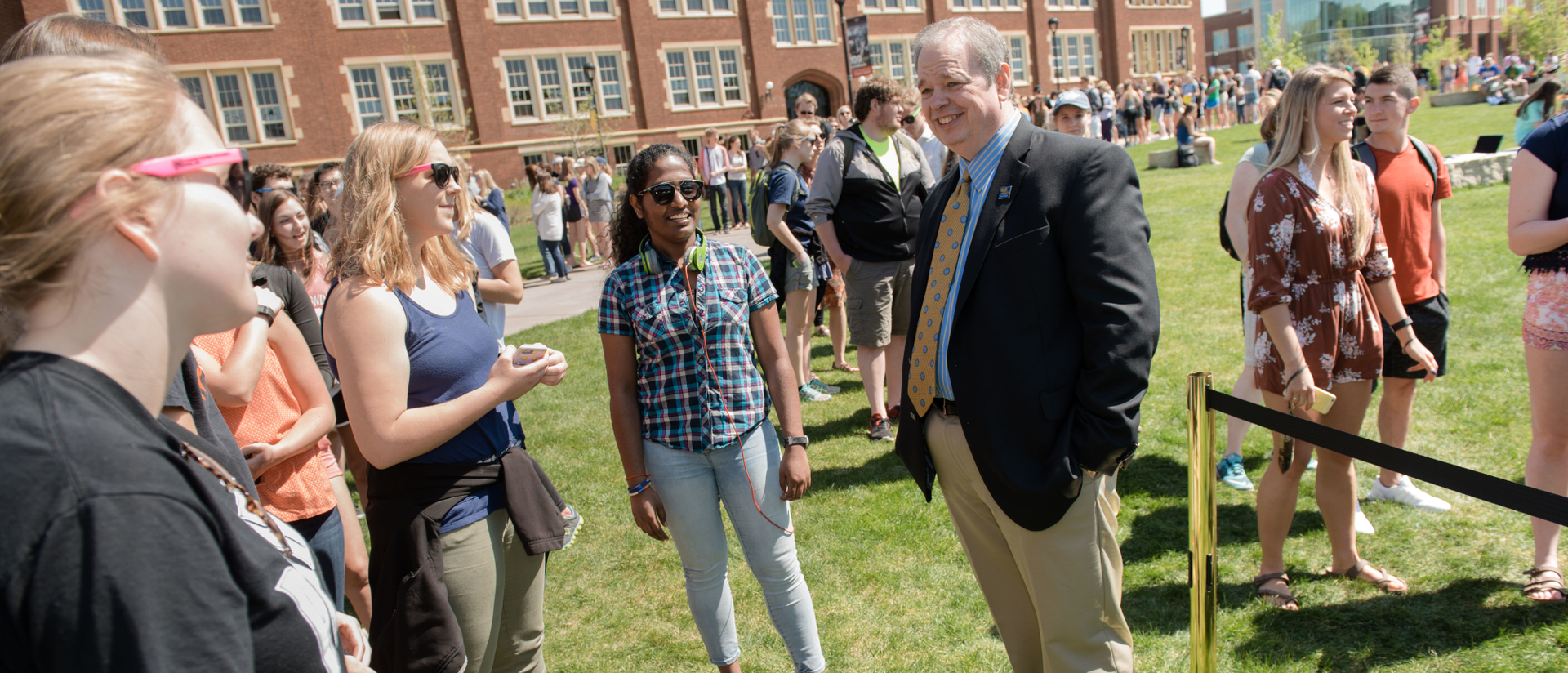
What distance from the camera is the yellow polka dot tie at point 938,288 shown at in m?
2.50

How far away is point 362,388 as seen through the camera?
219 cm

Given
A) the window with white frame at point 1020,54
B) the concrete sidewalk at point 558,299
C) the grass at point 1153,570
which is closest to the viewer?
the grass at point 1153,570

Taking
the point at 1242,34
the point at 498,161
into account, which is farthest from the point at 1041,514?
the point at 1242,34

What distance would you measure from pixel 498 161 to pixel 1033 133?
3355cm

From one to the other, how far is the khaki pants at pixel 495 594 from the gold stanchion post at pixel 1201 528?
Answer: 2.05m

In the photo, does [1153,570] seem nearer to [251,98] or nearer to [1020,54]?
[251,98]

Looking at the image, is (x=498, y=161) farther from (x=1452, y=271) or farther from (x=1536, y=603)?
(x=1536, y=603)

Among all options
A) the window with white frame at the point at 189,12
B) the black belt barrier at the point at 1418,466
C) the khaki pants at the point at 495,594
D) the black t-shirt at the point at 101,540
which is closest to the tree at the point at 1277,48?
the window with white frame at the point at 189,12

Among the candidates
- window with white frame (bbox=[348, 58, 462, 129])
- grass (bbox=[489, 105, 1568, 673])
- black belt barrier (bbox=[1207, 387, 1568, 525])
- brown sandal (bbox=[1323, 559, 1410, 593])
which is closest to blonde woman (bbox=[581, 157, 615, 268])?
grass (bbox=[489, 105, 1568, 673])

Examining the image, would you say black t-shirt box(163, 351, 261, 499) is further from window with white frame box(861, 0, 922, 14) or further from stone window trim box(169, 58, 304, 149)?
window with white frame box(861, 0, 922, 14)

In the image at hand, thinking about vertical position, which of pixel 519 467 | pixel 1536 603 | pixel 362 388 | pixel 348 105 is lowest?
pixel 1536 603

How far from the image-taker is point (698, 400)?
286 cm

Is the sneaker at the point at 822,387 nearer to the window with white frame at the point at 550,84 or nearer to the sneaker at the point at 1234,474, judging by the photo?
the sneaker at the point at 1234,474

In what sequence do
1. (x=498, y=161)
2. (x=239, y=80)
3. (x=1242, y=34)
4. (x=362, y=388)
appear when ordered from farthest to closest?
(x=1242, y=34) < (x=498, y=161) < (x=239, y=80) < (x=362, y=388)
